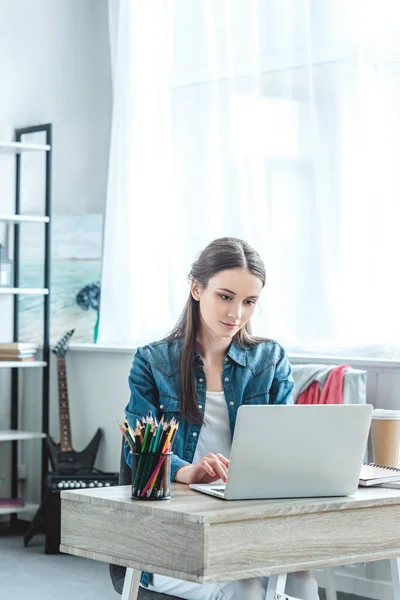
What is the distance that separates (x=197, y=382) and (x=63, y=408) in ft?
8.48

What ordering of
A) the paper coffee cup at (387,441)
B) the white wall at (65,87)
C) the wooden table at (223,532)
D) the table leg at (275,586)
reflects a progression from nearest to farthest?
1. the wooden table at (223,532)
2. the table leg at (275,586)
3. the paper coffee cup at (387,441)
4. the white wall at (65,87)

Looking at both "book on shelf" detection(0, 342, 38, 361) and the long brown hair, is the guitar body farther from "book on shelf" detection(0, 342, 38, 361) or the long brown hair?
the long brown hair

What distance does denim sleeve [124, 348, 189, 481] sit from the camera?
2.29 m

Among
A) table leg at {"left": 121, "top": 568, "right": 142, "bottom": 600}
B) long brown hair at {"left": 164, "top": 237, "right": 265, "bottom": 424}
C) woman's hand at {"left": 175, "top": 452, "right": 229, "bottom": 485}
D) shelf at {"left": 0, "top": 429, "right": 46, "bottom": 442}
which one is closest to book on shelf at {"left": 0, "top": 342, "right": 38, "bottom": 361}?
shelf at {"left": 0, "top": 429, "right": 46, "bottom": 442}

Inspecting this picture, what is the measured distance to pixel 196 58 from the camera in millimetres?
4633

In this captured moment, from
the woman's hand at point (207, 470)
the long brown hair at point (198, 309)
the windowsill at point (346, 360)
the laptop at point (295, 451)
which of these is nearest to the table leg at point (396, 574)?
the laptop at point (295, 451)

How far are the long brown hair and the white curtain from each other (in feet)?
4.98

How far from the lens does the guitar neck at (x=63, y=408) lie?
4816 mm

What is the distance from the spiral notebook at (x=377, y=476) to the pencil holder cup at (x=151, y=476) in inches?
17.6

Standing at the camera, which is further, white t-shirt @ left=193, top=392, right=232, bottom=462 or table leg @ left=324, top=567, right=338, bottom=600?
table leg @ left=324, top=567, right=338, bottom=600

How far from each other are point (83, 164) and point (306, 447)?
367 cm

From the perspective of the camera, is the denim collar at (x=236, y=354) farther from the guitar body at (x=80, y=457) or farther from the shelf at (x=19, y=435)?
the shelf at (x=19, y=435)

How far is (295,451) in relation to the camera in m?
1.86

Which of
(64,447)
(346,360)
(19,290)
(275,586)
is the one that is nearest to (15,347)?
(19,290)
